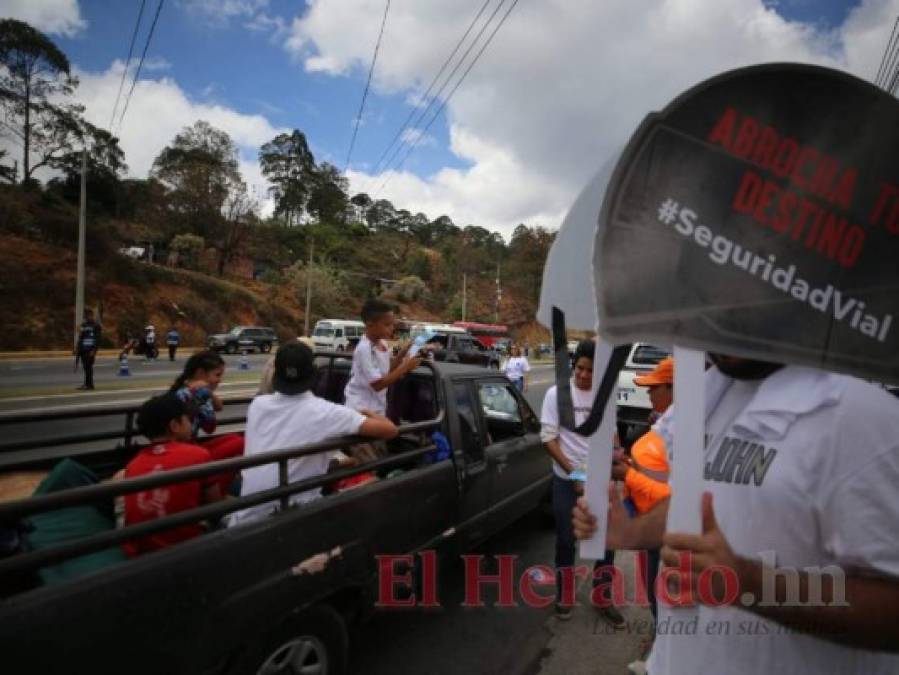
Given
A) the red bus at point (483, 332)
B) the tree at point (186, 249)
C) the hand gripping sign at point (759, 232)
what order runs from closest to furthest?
the hand gripping sign at point (759, 232) → the red bus at point (483, 332) → the tree at point (186, 249)

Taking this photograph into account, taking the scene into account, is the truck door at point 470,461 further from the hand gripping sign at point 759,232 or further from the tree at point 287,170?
the tree at point 287,170

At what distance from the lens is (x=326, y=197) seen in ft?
210

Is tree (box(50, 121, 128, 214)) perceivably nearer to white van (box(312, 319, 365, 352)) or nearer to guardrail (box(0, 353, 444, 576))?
white van (box(312, 319, 365, 352))

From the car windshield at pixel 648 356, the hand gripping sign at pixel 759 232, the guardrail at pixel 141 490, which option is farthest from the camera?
the car windshield at pixel 648 356

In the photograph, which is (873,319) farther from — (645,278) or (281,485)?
(281,485)

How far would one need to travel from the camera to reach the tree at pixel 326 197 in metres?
63.9

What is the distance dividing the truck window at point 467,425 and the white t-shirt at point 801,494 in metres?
2.22

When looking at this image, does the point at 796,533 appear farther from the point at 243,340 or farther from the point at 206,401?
the point at 243,340

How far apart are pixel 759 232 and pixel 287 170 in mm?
69332

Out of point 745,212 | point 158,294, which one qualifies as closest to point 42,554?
point 745,212

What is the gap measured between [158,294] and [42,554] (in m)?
36.7

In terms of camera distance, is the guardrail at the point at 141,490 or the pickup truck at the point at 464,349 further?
the pickup truck at the point at 464,349

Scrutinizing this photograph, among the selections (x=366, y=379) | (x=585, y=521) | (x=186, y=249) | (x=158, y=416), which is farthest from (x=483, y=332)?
(x=585, y=521)

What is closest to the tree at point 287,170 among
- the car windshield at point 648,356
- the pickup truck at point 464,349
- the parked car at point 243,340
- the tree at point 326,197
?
the tree at point 326,197
